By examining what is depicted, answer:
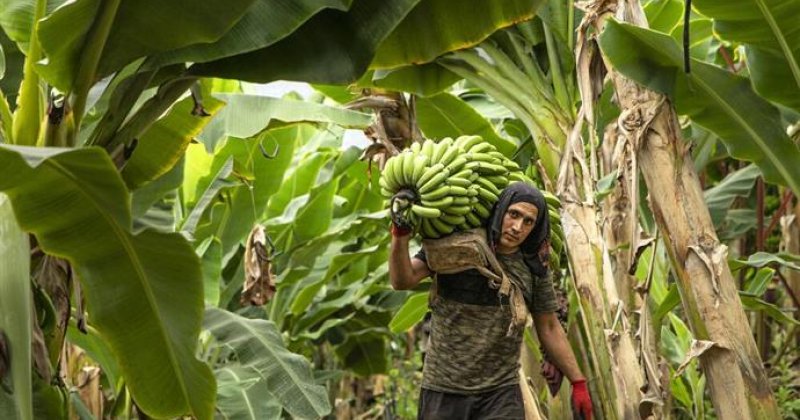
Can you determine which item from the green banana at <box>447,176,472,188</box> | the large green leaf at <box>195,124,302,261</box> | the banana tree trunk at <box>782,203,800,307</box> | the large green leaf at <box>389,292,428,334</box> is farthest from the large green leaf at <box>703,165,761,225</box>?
the green banana at <box>447,176,472,188</box>

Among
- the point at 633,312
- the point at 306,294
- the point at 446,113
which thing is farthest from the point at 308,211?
the point at 633,312

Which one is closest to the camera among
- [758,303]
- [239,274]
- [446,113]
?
[758,303]

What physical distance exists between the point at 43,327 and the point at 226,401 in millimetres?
1282

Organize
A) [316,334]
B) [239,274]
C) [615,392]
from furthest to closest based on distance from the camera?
1. [316,334]
2. [239,274]
3. [615,392]

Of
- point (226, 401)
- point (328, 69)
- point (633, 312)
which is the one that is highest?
point (328, 69)

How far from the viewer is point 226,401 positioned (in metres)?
4.19

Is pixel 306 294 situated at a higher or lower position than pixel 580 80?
lower

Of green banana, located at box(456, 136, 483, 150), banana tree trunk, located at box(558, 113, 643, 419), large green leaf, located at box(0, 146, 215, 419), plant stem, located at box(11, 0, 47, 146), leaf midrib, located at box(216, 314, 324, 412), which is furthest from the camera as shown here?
leaf midrib, located at box(216, 314, 324, 412)

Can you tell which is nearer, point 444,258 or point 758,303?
point 444,258

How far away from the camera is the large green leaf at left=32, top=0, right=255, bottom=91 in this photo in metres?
2.85

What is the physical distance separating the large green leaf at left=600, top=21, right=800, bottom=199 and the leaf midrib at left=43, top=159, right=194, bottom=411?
1540mm

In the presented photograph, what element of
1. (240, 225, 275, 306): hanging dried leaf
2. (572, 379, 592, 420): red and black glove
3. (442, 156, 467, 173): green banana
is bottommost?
(572, 379, 592, 420): red and black glove

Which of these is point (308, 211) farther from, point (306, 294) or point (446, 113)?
point (446, 113)

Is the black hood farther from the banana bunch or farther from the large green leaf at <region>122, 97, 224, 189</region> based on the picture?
the large green leaf at <region>122, 97, 224, 189</region>
